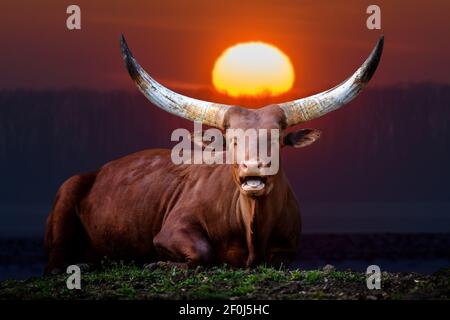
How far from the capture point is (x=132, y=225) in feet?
44.1

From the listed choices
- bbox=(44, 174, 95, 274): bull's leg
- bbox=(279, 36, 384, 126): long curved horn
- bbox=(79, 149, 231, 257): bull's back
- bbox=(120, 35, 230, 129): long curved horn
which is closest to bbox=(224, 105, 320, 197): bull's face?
bbox=(279, 36, 384, 126): long curved horn

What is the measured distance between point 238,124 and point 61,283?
7.97 ft

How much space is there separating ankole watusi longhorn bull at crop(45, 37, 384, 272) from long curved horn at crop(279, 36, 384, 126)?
11 mm

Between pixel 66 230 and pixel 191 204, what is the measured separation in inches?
88.1

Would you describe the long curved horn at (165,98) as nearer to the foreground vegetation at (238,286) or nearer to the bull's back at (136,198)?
the bull's back at (136,198)

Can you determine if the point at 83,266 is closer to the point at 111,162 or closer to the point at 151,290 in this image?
the point at 111,162

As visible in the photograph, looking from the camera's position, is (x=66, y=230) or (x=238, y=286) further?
(x=66, y=230)

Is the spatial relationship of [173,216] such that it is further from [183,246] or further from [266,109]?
[266,109]

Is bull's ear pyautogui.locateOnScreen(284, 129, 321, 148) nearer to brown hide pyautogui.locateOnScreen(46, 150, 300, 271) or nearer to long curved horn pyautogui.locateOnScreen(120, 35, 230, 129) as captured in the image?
brown hide pyautogui.locateOnScreen(46, 150, 300, 271)

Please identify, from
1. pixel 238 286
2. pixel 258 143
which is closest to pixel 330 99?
pixel 258 143

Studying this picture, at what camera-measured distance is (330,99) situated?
474 inches
